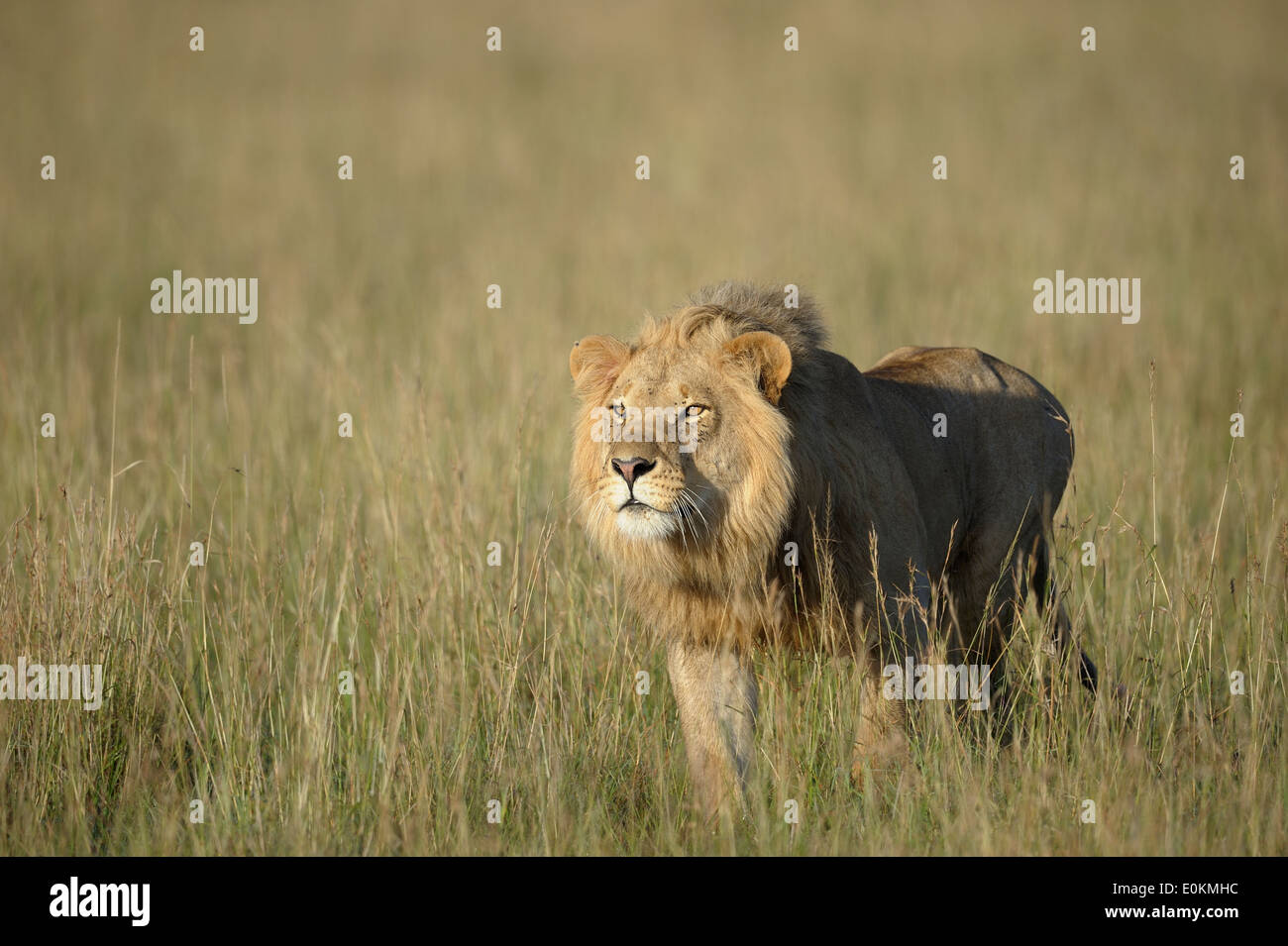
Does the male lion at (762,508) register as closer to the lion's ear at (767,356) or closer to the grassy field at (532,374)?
the lion's ear at (767,356)

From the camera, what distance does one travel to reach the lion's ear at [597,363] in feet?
17.5

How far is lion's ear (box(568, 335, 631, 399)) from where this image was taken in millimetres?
5320

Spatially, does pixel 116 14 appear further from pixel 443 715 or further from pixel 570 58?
pixel 443 715

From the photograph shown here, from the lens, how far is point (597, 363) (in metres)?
5.42

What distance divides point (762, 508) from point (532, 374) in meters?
5.79

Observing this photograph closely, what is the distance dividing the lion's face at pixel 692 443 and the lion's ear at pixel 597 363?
10 cm

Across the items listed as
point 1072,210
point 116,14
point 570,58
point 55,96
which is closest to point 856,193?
point 1072,210

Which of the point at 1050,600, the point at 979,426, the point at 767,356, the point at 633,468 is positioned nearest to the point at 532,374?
the point at 979,426

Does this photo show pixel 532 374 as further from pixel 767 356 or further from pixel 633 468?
pixel 633 468

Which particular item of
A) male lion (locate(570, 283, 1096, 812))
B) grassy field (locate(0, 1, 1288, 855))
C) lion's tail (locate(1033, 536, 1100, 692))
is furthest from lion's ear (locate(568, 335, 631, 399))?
lion's tail (locate(1033, 536, 1100, 692))

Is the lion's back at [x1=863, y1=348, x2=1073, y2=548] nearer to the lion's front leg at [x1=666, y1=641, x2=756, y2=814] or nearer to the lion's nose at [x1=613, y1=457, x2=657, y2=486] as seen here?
the lion's front leg at [x1=666, y1=641, x2=756, y2=814]

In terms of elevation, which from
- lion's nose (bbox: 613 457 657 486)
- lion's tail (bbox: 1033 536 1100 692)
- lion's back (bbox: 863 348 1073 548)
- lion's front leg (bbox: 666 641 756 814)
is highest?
lion's back (bbox: 863 348 1073 548)

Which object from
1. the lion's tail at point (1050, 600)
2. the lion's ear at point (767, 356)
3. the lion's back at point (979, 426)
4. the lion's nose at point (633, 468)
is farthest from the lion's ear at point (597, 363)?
the lion's tail at point (1050, 600)

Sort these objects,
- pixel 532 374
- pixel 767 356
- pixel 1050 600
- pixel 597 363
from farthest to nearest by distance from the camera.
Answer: pixel 532 374, pixel 1050 600, pixel 597 363, pixel 767 356
